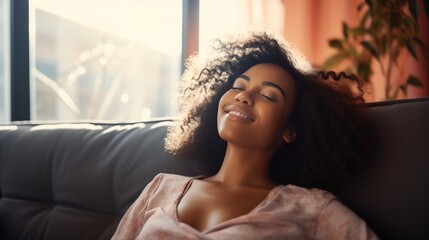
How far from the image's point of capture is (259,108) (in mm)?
979

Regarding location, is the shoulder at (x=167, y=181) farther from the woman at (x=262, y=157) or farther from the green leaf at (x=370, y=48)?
the green leaf at (x=370, y=48)

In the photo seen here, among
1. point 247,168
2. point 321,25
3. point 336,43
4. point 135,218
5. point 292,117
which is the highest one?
point 321,25

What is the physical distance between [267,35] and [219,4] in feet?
4.66

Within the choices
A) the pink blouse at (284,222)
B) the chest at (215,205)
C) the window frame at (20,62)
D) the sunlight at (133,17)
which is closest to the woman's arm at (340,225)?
the pink blouse at (284,222)

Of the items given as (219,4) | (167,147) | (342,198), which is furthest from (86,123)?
(219,4)

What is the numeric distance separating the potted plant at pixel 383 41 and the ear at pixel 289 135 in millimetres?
1328

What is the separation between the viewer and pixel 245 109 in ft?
3.19

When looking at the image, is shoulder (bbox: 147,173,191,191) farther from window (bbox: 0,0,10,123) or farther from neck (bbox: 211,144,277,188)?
window (bbox: 0,0,10,123)

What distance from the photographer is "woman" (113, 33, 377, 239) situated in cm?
89

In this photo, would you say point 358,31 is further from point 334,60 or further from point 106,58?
point 106,58

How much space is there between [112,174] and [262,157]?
0.46m

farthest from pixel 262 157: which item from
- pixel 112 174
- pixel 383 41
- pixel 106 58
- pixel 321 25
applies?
pixel 106 58

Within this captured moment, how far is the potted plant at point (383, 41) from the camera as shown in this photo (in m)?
2.23

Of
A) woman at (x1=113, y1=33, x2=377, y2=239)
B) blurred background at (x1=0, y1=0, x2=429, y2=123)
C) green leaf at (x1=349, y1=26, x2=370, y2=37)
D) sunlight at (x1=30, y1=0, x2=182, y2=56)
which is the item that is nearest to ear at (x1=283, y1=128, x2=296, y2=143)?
woman at (x1=113, y1=33, x2=377, y2=239)
